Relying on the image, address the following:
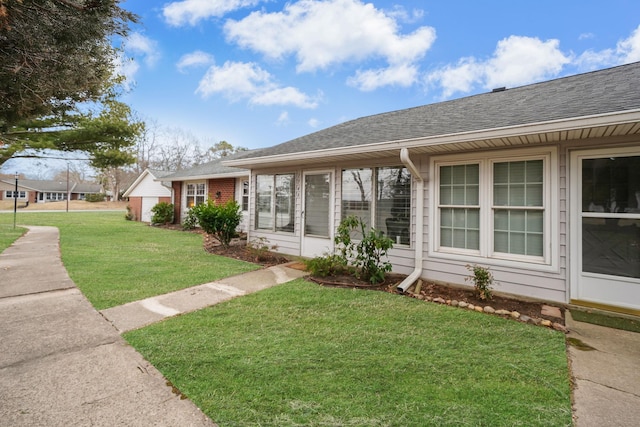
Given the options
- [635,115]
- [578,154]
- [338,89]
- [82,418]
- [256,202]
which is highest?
[338,89]

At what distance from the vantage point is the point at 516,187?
14.6 feet

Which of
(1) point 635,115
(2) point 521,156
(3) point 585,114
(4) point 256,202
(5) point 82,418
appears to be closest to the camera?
(5) point 82,418

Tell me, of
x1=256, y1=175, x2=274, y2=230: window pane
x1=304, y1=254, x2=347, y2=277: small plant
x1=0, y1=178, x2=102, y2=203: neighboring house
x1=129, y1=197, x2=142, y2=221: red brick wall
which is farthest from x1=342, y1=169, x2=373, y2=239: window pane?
x1=0, y1=178, x2=102, y2=203: neighboring house

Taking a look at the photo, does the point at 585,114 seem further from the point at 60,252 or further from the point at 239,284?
the point at 60,252

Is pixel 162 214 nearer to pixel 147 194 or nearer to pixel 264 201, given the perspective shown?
pixel 147 194

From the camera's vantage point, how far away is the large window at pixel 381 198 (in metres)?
5.48

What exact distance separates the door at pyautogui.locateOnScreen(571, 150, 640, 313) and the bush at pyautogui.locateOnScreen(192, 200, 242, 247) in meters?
7.33

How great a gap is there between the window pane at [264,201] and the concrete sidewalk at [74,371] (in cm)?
360

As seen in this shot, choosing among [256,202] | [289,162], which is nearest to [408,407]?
[289,162]

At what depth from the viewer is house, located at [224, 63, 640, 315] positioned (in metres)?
3.78

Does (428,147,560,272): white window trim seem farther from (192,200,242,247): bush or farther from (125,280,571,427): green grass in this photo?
(192,200,242,247): bush

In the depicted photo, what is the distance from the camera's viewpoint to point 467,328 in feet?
11.0

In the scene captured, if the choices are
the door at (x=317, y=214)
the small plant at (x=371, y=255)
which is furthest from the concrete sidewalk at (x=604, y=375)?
the door at (x=317, y=214)

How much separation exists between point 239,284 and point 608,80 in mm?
6937
